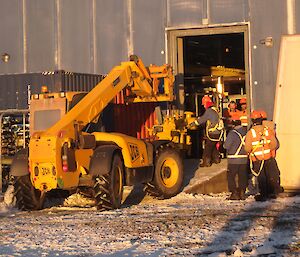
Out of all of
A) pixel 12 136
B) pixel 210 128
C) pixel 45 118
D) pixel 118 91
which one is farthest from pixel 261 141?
pixel 12 136

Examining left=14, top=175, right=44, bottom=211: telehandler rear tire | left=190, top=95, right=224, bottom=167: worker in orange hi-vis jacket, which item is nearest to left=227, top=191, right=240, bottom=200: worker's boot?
left=190, top=95, right=224, bottom=167: worker in orange hi-vis jacket

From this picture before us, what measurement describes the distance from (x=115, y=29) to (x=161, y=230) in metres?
12.1

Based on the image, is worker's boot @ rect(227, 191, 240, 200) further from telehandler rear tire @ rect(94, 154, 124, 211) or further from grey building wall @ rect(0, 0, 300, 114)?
grey building wall @ rect(0, 0, 300, 114)

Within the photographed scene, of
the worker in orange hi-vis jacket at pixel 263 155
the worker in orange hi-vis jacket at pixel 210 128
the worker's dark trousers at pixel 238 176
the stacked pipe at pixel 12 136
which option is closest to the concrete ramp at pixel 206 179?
the worker in orange hi-vis jacket at pixel 210 128

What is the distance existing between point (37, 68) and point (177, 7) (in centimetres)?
493

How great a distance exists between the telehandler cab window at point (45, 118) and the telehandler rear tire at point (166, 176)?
2.52 metres

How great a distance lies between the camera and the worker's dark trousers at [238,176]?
50.2 ft

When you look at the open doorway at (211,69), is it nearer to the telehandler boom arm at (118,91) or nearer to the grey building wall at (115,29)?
the grey building wall at (115,29)

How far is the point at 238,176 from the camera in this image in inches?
611

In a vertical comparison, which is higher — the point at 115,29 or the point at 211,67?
the point at 115,29

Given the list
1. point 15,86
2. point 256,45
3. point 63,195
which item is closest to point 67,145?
point 63,195

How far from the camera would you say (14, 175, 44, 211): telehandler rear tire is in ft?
45.6

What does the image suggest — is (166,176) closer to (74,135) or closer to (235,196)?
(235,196)

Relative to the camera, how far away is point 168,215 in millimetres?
12820
